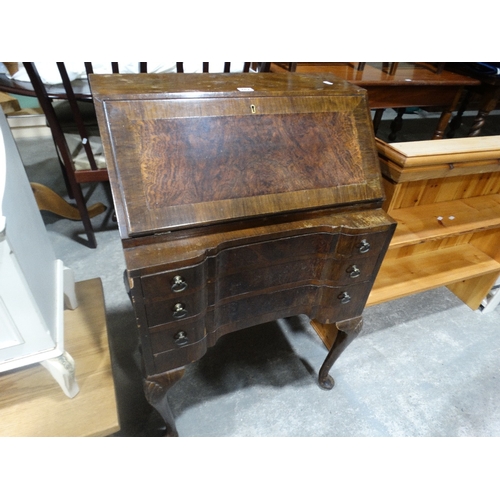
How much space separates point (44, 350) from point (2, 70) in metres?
1.45

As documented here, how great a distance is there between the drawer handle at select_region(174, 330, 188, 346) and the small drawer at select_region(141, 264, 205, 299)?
0.13 metres

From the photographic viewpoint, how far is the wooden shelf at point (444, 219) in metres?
1.25

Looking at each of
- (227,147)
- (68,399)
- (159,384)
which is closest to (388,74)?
(227,147)

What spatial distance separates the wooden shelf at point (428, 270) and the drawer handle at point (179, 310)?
0.86m

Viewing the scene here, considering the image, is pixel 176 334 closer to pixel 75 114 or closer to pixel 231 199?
pixel 231 199

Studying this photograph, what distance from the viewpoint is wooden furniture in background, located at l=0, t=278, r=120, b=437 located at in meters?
0.95

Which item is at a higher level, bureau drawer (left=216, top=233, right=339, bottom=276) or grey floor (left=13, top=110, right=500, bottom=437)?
bureau drawer (left=216, top=233, right=339, bottom=276)

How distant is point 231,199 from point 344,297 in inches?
18.3

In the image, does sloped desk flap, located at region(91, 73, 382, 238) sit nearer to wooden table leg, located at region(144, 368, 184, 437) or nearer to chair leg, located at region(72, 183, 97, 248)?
wooden table leg, located at region(144, 368, 184, 437)

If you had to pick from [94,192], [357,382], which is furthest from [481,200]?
[94,192]

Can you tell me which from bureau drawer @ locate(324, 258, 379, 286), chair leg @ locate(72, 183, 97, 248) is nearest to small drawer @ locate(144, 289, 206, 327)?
bureau drawer @ locate(324, 258, 379, 286)

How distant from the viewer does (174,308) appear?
774 mm

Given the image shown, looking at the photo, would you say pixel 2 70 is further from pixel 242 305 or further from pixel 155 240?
pixel 242 305

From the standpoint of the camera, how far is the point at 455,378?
4.79 ft
